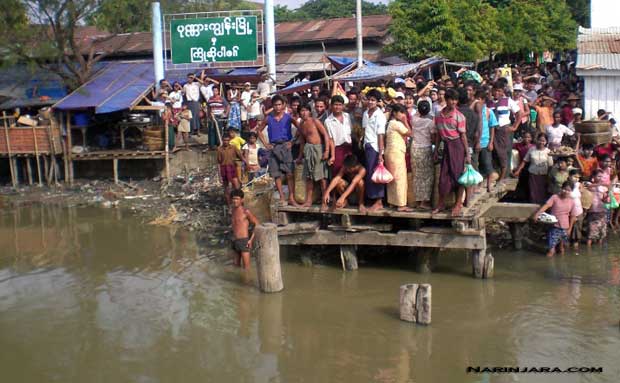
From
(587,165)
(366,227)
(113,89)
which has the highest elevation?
(113,89)

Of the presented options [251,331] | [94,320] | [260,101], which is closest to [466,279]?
[251,331]

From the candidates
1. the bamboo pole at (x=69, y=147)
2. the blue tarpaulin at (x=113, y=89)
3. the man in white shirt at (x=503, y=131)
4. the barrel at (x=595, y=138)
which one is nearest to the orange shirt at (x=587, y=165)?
the barrel at (x=595, y=138)

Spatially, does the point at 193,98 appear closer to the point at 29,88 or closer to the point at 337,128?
the point at 29,88

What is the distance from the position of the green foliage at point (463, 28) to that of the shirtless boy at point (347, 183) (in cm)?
1602

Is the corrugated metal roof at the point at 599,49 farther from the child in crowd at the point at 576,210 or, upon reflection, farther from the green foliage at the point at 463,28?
the green foliage at the point at 463,28

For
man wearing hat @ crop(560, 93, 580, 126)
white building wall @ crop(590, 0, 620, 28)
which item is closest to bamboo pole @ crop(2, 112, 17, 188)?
man wearing hat @ crop(560, 93, 580, 126)

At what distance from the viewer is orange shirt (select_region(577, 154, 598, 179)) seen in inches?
467

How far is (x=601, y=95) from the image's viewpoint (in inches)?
554

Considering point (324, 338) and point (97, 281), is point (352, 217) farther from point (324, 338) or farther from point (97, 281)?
point (97, 281)

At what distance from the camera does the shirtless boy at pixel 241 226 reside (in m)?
10.4

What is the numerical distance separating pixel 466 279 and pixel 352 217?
1842 millimetres

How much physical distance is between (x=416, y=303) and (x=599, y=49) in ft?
29.3

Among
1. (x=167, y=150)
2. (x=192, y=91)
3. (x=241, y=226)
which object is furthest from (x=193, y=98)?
(x=241, y=226)

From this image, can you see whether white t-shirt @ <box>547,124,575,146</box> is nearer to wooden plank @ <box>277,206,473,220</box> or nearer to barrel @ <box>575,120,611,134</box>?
barrel @ <box>575,120,611,134</box>
